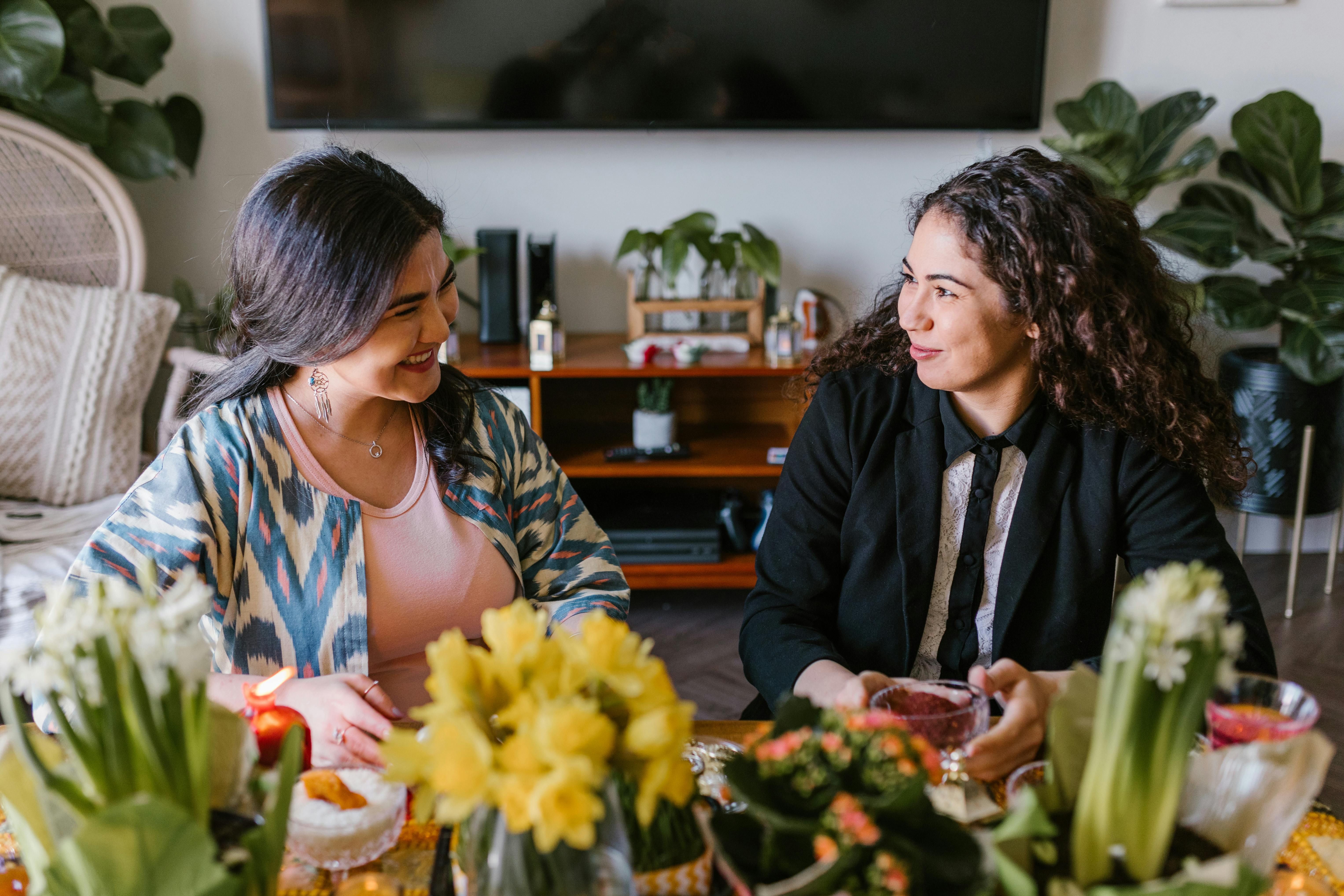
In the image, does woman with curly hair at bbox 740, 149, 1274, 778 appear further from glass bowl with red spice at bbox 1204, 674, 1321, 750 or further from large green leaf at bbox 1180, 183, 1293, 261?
large green leaf at bbox 1180, 183, 1293, 261

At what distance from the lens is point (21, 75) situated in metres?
2.25

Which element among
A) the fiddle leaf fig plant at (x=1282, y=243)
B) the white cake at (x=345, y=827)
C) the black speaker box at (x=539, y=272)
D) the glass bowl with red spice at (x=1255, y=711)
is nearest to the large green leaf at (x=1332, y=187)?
the fiddle leaf fig plant at (x=1282, y=243)

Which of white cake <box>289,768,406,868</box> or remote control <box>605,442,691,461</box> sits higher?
white cake <box>289,768,406,868</box>

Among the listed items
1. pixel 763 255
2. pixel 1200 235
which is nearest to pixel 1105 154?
pixel 1200 235

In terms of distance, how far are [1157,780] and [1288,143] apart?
8.07 ft

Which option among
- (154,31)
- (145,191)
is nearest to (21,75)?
(154,31)

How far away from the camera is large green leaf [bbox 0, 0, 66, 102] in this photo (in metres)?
2.26

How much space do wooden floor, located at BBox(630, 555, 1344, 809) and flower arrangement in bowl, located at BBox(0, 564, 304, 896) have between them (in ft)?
5.46

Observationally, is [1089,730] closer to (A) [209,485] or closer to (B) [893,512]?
(B) [893,512]

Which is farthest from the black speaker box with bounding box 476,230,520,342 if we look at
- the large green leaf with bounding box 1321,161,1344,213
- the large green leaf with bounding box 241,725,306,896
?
the large green leaf with bounding box 241,725,306,896

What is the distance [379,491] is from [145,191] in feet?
6.86

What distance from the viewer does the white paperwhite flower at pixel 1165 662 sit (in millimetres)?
593

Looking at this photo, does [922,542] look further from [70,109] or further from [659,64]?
[70,109]

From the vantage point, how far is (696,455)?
9.09 ft
